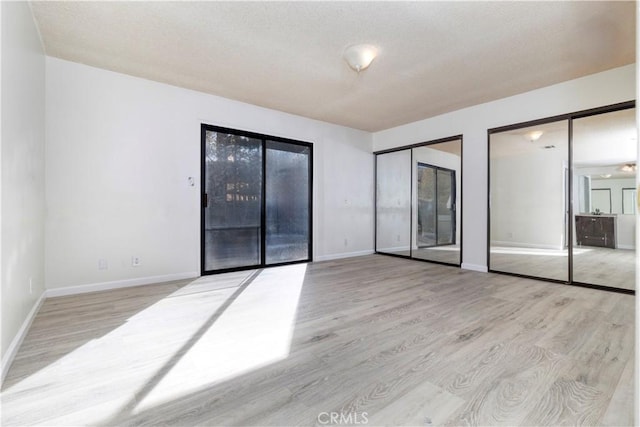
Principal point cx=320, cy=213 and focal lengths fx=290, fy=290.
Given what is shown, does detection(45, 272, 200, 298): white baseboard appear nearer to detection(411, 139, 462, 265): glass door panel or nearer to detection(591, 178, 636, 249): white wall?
detection(411, 139, 462, 265): glass door panel

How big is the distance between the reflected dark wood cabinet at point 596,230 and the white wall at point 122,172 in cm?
492

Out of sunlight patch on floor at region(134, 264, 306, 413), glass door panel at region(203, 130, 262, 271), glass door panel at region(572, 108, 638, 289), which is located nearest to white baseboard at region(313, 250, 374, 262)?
glass door panel at region(203, 130, 262, 271)

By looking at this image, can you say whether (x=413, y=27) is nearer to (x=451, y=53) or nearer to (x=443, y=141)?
(x=451, y=53)

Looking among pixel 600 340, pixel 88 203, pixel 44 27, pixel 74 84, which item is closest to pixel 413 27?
pixel 600 340

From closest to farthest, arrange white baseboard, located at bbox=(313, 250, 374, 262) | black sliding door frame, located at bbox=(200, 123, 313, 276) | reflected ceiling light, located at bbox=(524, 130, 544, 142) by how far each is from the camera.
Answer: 1. reflected ceiling light, located at bbox=(524, 130, 544, 142)
2. black sliding door frame, located at bbox=(200, 123, 313, 276)
3. white baseboard, located at bbox=(313, 250, 374, 262)

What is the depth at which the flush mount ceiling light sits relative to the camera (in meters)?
2.96

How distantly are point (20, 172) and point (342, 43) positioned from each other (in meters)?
2.97

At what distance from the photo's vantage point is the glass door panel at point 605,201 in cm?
355

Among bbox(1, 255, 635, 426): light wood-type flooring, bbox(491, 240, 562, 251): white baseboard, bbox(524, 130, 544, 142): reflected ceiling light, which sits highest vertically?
bbox(524, 130, 544, 142): reflected ceiling light

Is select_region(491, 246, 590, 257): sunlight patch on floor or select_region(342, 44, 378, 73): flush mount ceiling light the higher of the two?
select_region(342, 44, 378, 73): flush mount ceiling light

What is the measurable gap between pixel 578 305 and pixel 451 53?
2.98m

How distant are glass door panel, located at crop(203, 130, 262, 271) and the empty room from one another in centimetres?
3

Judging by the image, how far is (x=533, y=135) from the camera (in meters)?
4.20

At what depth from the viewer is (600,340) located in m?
2.23
